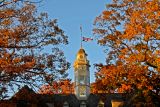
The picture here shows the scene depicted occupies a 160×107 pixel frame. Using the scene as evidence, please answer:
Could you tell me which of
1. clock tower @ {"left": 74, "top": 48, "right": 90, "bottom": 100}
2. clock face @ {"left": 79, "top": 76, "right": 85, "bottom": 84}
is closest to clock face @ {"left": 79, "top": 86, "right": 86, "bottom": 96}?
clock tower @ {"left": 74, "top": 48, "right": 90, "bottom": 100}

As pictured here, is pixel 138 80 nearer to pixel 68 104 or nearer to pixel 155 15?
pixel 155 15

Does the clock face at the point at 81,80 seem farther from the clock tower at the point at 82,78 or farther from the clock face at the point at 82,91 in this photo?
the clock face at the point at 82,91

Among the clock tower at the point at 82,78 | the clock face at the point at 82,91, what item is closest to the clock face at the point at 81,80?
the clock tower at the point at 82,78

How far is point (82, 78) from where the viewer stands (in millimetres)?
63188

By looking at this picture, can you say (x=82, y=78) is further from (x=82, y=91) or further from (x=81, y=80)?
(x=82, y=91)

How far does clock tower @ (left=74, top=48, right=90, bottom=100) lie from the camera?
6199 centimetres

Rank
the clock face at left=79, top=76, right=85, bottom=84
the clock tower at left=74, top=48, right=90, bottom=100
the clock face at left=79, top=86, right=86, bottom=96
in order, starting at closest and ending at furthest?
1. the clock face at left=79, top=86, right=86, bottom=96
2. the clock tower at left=74, top=48, right=90, bottom=100
3. the clock face at left=79, top=76, right=85, bottom=84

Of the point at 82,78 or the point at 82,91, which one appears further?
the point at 82,78

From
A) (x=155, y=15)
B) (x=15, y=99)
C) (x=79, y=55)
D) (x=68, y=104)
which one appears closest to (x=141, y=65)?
(x=155, y=15)

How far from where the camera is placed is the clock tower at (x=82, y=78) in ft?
203

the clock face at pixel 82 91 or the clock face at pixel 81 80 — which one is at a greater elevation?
the clock face at pixel 81 80

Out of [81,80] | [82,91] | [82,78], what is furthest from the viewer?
[81,80]

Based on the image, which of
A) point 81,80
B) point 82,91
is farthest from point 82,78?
point 82,91

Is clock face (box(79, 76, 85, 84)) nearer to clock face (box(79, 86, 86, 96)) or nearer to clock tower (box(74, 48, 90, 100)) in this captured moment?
clock tower (box(74, 48, 90, 100))
